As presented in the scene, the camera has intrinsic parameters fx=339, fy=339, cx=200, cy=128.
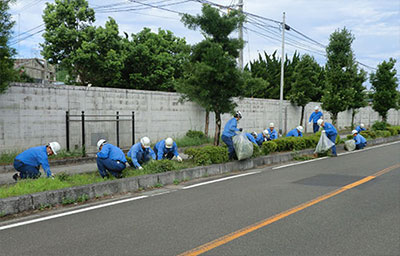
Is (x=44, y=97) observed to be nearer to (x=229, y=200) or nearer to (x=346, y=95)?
(x=229, y=200)

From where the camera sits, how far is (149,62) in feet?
79.1

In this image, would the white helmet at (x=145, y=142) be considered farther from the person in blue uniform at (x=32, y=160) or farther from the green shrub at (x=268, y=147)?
the green shrub at (x=268, y=147)

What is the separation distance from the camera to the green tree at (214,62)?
1119cm

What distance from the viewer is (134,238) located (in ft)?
14.8

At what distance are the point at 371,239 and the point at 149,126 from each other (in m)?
12.7

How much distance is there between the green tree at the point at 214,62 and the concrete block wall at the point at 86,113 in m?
3.90

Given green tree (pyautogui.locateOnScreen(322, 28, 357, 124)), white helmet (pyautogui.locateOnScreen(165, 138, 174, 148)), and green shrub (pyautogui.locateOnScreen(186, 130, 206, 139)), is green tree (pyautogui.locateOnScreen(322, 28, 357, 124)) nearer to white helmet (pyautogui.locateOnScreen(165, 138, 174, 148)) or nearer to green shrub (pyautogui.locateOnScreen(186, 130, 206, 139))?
green shrub (pyautogui.locateOnScreen(186, 130, 206, 139))

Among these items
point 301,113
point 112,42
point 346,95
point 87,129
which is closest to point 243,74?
point 87,129

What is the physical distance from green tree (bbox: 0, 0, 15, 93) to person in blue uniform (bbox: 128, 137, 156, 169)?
4.60 meters

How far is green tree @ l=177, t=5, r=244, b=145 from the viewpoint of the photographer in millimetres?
11188

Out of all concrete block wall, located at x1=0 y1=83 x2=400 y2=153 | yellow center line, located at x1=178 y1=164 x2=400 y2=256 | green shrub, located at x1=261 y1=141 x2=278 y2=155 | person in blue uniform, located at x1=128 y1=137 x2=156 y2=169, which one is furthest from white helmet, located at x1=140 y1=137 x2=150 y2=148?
concrete block wall, located at x1=0 y1=83 x2=400 y2=153

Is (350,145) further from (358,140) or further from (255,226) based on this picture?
(255,226)

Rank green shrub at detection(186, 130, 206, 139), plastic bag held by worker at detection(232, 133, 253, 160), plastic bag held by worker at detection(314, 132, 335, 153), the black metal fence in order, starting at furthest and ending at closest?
green shrub at detection(186, 130, 206, 139), plastic bag held by worker at detection(314, 132, 335, 153), the black metal fence, plastic bag held by worker at detection(232, 133, 253, 160)

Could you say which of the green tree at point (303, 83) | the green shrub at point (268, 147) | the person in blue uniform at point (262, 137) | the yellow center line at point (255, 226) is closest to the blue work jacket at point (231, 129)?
the green shrub at point (268, 147)
